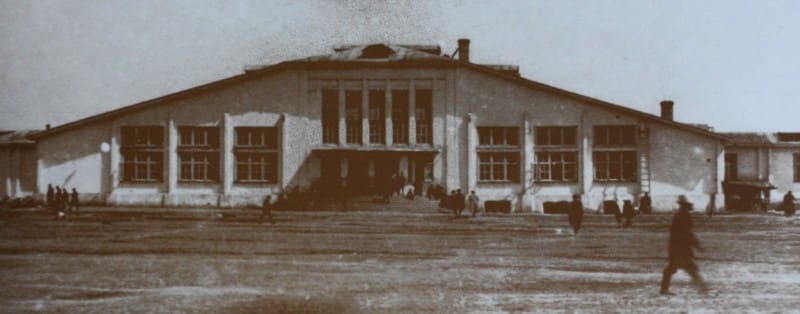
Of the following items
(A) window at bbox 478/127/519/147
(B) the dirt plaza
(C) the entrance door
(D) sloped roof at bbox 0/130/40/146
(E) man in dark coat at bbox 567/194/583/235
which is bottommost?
(B) the dirt plaza

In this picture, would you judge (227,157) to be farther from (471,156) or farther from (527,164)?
(527,164)

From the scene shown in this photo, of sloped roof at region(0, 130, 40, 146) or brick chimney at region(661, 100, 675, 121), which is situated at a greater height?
brick chimney at region(661, 100, 675, 121)

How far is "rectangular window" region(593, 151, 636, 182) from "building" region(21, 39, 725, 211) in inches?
2.2

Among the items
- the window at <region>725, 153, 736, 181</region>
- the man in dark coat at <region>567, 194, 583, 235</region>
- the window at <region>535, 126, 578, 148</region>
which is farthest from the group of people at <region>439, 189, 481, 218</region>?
the window at <region>725, 153, 736, 181</region>

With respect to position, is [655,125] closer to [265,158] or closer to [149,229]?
[265,158]

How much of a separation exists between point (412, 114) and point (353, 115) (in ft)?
9.93

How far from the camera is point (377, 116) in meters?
49.4

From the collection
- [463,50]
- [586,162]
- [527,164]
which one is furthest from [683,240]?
[463,50]

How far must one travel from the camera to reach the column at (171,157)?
157 ft

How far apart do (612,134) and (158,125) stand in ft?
74.9

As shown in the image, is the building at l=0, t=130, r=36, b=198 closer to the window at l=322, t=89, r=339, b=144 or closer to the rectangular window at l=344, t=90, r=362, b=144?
the window at l=322, t=89, r=339, b=144

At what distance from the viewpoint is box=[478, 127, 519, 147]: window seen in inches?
1923

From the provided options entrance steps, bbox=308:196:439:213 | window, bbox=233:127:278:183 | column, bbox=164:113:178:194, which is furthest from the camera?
window, bbox=233:127:278:183

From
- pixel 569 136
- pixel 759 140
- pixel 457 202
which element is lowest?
pixel 457 202
